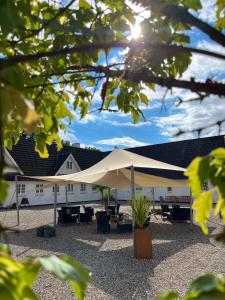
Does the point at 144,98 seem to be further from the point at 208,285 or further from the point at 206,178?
the point at 208,285

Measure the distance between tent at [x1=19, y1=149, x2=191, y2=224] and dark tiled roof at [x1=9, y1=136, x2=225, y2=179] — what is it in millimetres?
13366

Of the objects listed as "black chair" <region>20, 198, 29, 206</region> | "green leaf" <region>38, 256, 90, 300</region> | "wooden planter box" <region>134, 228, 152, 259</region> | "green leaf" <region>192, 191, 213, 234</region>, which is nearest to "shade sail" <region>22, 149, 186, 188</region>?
"wooden planter box" <region>134, 228, 152, 259</region>

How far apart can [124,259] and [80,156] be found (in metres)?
30.7

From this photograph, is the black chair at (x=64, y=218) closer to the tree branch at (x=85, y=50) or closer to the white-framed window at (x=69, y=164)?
the tree branch at (x=85, y=50)

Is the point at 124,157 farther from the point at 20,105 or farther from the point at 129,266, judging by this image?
the point at 20,105

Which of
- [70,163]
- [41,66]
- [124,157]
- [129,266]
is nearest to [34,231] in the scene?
[124,157]

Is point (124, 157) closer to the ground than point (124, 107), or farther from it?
farther from it

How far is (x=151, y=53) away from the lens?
1312mm

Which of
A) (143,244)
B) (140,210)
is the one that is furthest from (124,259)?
(140,210)

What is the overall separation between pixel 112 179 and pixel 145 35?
16287 millimetres

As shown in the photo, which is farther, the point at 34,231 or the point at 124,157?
the point at 34,231

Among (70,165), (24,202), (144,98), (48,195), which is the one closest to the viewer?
(144,98)

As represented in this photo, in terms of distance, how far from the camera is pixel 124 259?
984 cm

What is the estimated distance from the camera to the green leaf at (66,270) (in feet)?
2.19
